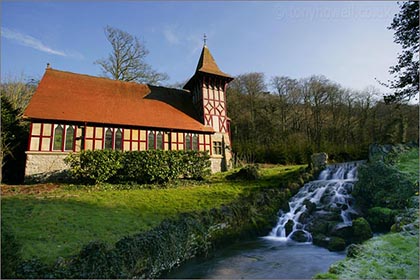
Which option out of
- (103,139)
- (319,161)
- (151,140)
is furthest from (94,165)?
(319,161)

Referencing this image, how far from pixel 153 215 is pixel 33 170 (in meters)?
8.97

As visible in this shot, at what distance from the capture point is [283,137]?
Result: 1134 inches

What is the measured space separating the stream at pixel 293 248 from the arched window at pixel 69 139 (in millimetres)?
11056

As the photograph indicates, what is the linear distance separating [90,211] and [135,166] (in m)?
4.71

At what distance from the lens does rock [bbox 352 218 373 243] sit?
26.4 ft

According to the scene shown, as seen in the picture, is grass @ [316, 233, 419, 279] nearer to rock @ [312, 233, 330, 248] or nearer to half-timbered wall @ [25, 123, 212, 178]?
rock @ [312, 233, 330, 248]

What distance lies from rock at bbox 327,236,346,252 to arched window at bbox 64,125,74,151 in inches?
558

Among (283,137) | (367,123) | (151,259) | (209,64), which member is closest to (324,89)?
(367,123)

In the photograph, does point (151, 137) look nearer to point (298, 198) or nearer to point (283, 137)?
point (298, 198)

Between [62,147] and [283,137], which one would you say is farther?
[283,137]

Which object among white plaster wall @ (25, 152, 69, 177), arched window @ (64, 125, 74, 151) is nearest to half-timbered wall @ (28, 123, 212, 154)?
arched window @ (64, 125, 74, 151)

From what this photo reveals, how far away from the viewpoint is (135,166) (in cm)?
1309

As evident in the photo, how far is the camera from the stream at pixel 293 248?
641cm

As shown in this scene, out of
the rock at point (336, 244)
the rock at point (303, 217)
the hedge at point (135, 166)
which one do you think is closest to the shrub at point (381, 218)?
the rock at point (336, 244)
